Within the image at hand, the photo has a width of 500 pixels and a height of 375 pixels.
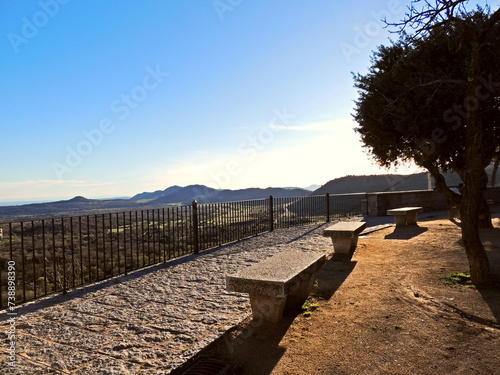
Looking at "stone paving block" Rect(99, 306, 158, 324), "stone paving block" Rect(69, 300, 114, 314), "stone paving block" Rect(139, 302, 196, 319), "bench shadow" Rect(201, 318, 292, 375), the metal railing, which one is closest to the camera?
"bench shadow" Rect(201, 318, 292, 375)

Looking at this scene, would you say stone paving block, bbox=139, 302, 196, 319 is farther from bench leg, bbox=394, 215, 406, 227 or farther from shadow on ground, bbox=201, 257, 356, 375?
bench leg, bbox=394, 215, 406, 227

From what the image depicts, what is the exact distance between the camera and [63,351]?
3254mm

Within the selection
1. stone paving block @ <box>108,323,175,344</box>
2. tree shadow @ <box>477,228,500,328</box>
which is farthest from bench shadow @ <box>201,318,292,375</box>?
tree shadow @ <box>477,228,500,328</box>

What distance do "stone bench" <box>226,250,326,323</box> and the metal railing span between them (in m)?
3.04

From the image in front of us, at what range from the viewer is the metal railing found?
5.95m

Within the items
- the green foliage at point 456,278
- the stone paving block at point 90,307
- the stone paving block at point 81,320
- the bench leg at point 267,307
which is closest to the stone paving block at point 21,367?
the stone paving block at point 81,320

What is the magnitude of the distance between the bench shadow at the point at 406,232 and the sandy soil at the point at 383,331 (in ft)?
11.2

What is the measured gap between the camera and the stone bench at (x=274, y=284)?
339 centimetres

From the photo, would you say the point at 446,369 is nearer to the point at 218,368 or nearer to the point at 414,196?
the point at 218,368

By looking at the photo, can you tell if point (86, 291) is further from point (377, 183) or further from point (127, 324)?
point (377, 183)

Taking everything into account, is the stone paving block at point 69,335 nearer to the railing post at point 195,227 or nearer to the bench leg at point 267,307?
the bench leg at point 267,307

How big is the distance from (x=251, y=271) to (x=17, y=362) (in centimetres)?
244

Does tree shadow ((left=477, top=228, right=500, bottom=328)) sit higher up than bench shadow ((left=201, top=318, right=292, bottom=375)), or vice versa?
tree shadow ((left=477, top=228, right=500, bottom=328))

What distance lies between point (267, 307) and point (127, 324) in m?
1.73
